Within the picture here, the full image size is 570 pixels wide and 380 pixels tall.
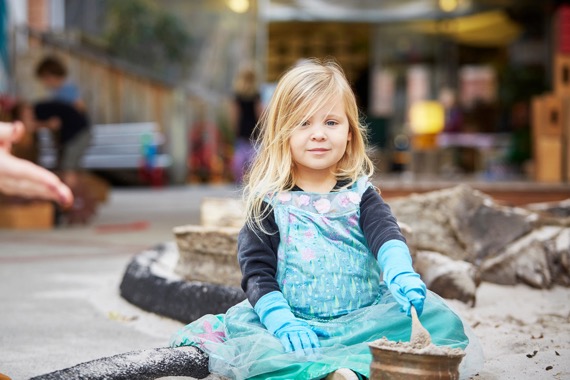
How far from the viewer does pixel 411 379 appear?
219 centimetres

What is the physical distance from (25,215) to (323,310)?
6580 mm

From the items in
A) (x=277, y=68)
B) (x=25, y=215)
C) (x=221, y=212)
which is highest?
(x=277, y=68)

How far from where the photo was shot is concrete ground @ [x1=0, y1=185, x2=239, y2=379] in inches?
127

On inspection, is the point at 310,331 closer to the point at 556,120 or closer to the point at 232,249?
the point at 232,249

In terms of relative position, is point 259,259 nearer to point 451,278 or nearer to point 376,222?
point 376,222

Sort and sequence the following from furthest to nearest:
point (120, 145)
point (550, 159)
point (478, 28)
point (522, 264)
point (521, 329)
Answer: point (120, 145) → point (478, 28) → point (550, 159) → point (522, 264) → point (521, 329)

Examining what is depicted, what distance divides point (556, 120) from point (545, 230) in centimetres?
286

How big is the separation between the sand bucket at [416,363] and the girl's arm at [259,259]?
1.82 feet

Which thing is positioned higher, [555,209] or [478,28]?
[478,28]

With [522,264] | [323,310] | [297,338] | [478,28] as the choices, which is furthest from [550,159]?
[478,28]

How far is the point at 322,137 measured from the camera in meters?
2.82

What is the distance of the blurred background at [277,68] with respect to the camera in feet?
48.1

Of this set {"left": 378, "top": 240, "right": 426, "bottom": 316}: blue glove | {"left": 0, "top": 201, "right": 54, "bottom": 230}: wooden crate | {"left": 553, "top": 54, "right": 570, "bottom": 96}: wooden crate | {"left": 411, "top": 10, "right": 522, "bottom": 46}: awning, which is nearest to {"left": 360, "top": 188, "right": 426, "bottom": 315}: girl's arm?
{"left": 378, "top": 240, "right": 426, "bottom": 316}: blue glove

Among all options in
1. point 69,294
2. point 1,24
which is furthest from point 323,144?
point 1,24
